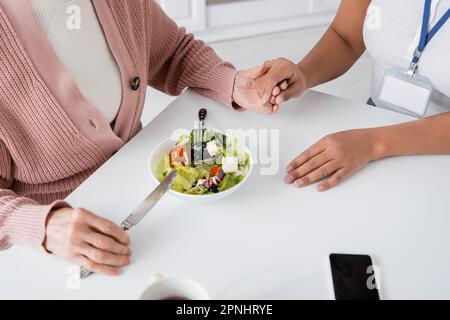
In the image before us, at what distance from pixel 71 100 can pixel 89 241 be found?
11.0 inches

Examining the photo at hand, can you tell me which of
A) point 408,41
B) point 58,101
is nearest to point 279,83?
point 408,41

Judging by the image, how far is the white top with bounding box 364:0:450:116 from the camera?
3.73 ft

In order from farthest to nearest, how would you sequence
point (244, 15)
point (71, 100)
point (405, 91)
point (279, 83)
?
point (244, 15) → point (405, 91) → point (279, 83) → point (71, 100)

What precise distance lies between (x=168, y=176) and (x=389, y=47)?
73 centimetres

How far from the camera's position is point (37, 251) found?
786 mm

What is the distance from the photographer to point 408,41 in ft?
3.94

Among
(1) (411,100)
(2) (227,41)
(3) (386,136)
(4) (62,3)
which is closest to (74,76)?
(4) (62,3)

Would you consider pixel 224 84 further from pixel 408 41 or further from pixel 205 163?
pixel 408 41

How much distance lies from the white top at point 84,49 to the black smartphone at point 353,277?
545 millimetres

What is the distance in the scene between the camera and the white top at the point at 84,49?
2.78 ft

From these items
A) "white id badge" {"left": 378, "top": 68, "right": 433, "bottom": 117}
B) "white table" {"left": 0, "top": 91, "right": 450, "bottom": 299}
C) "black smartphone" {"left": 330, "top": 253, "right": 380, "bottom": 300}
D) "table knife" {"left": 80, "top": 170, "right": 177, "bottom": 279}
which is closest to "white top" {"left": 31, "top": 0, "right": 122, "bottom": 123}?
"white table" {"left": 0, "top": 91, "right": 450, "bottom": 299}

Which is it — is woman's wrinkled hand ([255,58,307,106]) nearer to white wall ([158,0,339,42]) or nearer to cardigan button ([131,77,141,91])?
cardigan button ([131,77,141,91])

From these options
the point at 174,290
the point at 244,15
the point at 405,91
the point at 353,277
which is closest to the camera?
the point at 174,290

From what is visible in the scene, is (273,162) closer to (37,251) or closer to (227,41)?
(37,251)
